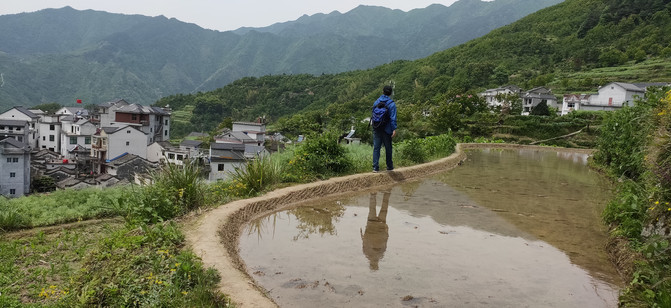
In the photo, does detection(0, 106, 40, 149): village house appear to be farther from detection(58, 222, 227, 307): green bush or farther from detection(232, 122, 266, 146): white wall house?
detection(58, 222, 227, 307): green bush

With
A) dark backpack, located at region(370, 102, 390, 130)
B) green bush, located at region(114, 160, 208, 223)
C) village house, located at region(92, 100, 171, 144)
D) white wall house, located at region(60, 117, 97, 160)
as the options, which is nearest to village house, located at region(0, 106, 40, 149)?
white wall house, located at region(60, 117, 97, 160)

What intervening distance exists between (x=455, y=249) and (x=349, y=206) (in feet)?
6.66

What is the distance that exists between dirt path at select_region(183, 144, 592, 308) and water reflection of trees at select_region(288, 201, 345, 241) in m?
0.33

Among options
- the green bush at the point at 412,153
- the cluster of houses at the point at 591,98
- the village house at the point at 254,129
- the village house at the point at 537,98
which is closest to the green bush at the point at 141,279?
the green bush at the point at 412,153

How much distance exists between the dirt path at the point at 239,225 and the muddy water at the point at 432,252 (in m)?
0.17

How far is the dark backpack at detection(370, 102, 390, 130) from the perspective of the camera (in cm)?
734

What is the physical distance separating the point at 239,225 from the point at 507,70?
80.7m

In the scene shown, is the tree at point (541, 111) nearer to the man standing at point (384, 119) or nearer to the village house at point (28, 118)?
the man standing at point (384, 119)

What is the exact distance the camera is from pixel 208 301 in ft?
8.65

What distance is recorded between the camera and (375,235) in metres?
4.52

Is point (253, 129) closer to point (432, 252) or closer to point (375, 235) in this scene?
point (375, 235)

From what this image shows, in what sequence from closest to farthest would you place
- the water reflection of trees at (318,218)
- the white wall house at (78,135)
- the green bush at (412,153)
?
the water reflection of trees at (318,218) < the green bush at (412,153) < the white wall house at (78,135)

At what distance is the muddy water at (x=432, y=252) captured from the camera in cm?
308

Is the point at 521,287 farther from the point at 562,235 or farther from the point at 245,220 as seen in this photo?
the point at 245,220
